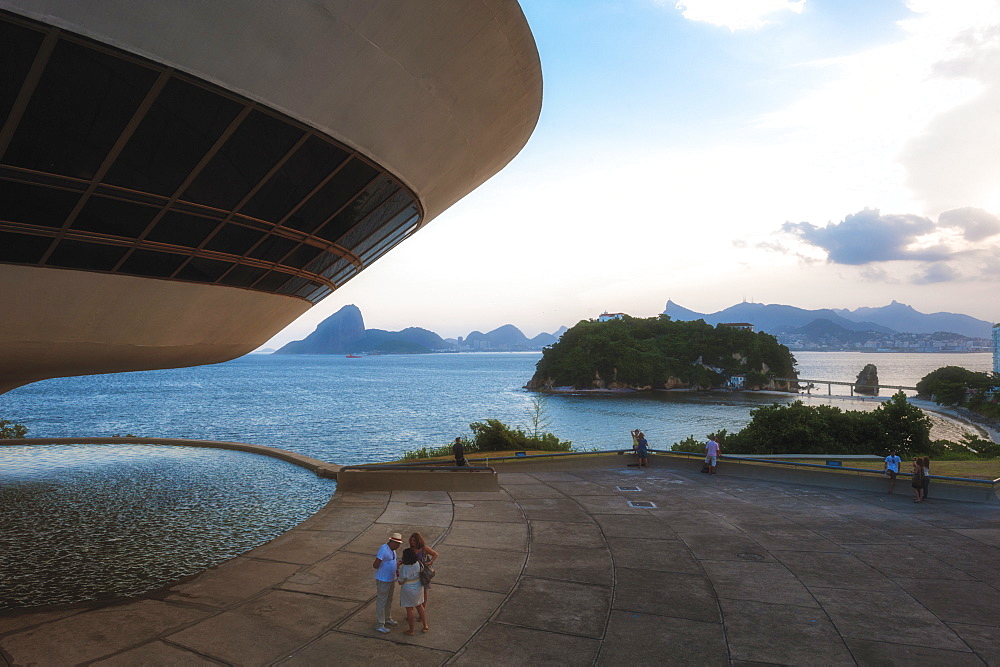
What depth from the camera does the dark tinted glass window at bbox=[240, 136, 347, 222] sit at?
29.2 feet

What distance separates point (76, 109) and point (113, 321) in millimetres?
5579

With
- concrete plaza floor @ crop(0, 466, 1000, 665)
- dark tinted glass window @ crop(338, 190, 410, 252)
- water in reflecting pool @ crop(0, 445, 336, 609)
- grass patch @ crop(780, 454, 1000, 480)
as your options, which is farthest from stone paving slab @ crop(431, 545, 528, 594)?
grass patch @ crop(780, 454, 1000, 480)

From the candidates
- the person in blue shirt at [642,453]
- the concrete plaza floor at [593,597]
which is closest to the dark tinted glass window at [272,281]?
the concrete plaza floor at [593,597]

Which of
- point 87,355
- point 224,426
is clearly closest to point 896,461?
point 87,355

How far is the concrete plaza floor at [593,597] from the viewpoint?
6703 millimetres

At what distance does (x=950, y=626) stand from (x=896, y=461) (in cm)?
929

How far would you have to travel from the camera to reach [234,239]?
10312 mm

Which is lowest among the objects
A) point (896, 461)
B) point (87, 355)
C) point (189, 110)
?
point (896, 461)

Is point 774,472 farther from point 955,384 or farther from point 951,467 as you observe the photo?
point 955,384

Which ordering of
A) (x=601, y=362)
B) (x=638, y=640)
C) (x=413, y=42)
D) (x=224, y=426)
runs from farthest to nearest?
1. (x=601, y=362)
2. (x=224, y=426)
3. (x=413, y=42)
4. (x=638, y=640)

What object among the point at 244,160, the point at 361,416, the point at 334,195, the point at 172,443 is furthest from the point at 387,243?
the point at 361,416

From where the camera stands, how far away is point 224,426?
6931 cm

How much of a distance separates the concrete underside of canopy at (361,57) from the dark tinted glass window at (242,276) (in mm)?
3948

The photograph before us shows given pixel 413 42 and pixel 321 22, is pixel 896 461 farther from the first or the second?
pixel 321 22
